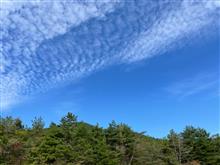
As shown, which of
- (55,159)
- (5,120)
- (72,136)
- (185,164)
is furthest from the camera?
(185,164)

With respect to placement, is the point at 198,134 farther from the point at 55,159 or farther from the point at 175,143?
the point at 55,159

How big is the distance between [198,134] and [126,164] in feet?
53.6

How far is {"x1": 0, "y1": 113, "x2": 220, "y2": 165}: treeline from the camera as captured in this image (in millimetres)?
53844

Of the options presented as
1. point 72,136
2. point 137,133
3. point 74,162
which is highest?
point 137,133

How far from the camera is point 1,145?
54656 millimetres

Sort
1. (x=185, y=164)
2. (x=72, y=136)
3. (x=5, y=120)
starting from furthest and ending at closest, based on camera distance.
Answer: (x=185, y=164) < (x=5, y=120) < (x=72, y=136)

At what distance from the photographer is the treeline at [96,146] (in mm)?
53844

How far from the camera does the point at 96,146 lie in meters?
59.2

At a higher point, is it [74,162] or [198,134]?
[198,134]

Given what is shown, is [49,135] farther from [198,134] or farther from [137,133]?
[198,134]

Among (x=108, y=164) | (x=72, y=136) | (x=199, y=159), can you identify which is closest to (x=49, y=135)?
(x=72, y=136)

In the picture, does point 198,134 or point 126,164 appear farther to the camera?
point 198,134

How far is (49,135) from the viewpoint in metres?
55.1

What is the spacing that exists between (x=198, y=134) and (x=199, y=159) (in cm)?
481
